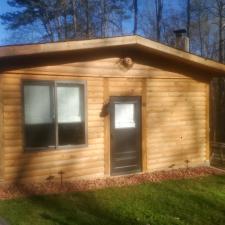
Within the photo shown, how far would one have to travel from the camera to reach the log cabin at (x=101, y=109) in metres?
8.00

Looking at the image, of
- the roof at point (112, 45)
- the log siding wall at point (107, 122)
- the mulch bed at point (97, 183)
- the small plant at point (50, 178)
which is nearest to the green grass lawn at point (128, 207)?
the mulch bed at point (97, 183)

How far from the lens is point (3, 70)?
782cm

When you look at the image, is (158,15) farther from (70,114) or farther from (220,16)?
(70,114)

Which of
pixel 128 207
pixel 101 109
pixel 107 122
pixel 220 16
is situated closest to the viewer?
pixel 128 207

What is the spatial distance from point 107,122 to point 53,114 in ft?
4.97

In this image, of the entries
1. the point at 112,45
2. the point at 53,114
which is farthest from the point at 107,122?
the point at 112,45

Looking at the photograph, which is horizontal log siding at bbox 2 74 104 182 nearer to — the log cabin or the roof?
the log cabin

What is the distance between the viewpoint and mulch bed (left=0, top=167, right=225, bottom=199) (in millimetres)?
7821

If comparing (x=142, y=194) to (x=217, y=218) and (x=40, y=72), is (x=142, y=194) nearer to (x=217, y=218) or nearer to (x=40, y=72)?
(x=217, y=218)

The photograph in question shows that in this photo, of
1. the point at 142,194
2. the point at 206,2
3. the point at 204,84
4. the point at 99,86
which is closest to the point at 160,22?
the point at 206,2

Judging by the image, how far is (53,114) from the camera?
8430 mm

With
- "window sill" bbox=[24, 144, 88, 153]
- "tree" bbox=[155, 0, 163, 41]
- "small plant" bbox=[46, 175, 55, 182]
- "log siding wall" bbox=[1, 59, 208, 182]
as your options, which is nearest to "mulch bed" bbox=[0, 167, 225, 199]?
"small plant" bbox=[46, 175, 55, 182]

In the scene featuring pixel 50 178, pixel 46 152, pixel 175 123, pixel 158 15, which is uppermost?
pixel 158 15

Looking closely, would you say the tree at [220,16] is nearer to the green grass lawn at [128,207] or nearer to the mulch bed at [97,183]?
the mulch bed at [97,183]
